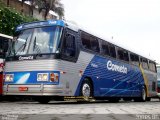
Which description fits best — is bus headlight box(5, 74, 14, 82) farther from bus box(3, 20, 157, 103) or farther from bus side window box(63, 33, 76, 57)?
bus side window box(63, 33, 76, 57)

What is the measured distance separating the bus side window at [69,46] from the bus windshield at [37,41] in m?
0.37

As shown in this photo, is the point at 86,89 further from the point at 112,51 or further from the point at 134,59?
the point at 134,59

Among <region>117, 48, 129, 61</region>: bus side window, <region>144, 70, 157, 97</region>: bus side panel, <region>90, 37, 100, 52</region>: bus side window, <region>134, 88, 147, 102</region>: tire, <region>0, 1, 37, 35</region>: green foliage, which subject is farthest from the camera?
<region>0, 1, 37, 35</region>: green foliage

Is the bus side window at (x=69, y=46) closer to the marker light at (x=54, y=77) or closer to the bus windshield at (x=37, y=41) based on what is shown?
the bus windshield at (x=37, y=41)

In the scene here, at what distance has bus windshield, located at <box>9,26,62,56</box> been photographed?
13299mm

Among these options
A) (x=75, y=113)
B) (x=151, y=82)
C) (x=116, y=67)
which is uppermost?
(x=116, y=67)

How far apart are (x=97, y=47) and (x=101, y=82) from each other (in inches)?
63.6

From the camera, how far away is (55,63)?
1306 centimetres

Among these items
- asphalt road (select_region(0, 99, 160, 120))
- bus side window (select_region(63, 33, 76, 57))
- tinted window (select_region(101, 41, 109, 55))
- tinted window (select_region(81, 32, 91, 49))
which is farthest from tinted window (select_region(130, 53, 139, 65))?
asphalt road (select_region(0, 99, 160, 120))

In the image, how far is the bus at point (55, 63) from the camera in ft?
43.1

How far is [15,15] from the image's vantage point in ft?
86.1

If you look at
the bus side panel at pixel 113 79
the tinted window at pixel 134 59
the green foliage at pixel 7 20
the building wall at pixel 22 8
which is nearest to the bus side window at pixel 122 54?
the bus side panel at pixel 113 79

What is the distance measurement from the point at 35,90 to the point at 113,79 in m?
5.80

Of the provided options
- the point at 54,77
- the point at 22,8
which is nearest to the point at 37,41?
the point at 54,77
